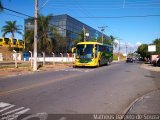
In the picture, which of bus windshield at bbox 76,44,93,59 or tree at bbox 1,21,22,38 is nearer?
bus windshield at bbox 76,44,93,59

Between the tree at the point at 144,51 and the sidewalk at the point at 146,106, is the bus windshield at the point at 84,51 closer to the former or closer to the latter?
the sidewalk at the point at 146,106

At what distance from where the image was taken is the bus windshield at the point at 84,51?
31.9 metres

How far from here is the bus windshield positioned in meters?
31.9

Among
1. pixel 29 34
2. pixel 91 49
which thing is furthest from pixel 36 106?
pixel 29 34

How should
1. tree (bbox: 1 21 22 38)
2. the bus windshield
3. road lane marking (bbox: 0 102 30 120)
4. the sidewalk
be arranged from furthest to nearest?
tree (bbox: 1 21 22 38)
the bus windshield
the sidewalk
road lane marking (bbox: 0 102 30 120)

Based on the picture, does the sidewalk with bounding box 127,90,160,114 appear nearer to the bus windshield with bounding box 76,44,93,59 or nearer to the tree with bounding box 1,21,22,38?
the bus windshield with bounding box 76,44,93,59

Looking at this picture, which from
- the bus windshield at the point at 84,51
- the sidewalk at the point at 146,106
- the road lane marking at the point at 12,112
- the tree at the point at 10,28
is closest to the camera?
the road lane marking at the point at 12,112

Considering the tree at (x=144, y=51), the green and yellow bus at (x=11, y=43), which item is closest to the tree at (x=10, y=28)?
the green and yellow bus at (x=11, y=43)

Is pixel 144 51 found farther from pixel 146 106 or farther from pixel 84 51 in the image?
pixel 146 106

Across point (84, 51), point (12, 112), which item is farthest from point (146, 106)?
point (84, 51)

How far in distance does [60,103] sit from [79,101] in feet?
2.77

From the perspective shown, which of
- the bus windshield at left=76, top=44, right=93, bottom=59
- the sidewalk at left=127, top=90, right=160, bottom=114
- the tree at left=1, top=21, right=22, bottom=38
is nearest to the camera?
the sidewalk at left=127, top=90, right=160, bottom=114

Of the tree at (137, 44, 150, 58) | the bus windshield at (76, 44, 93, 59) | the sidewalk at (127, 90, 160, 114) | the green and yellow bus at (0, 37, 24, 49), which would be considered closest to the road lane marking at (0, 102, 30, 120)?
the sidewalk at (127, 90, 160, 114)

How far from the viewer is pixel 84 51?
1262 inches
